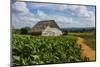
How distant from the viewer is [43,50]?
273cm

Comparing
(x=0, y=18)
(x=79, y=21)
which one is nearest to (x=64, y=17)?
(x=79, y=21)

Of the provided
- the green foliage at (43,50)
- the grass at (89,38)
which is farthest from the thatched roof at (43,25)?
the grass at (89,38)

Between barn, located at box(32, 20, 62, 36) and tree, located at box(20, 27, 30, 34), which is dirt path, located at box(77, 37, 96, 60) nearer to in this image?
barn, located at box(32, 20, 62, 36)

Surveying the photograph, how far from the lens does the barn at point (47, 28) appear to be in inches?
107

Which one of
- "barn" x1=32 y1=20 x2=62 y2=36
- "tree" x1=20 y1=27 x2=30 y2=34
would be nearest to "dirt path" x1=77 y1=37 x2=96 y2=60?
"barn" x1=32 y1=20 x2=62 y2=36

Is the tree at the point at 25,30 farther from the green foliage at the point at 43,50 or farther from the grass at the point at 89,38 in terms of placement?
the grass at the point at 89,38

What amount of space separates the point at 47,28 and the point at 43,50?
0.29m

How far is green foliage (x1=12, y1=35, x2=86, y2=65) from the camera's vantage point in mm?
2615

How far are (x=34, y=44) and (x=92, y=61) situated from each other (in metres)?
0.87

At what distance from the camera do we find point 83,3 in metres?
2.95

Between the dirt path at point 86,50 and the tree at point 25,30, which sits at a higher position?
the tree at point 25,30

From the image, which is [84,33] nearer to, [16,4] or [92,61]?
[92,61]

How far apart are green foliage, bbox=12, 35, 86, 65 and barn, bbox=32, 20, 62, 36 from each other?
52 millimetres

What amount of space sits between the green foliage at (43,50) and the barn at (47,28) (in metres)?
0.05
